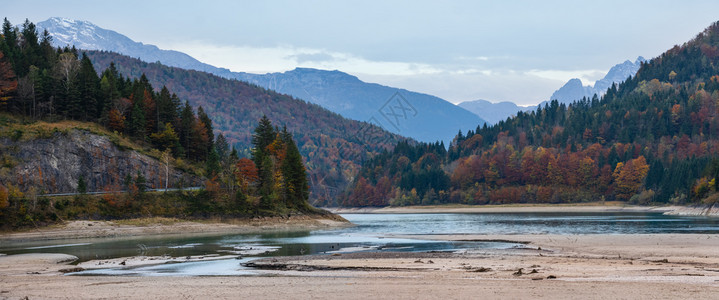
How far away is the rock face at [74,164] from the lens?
88.0m

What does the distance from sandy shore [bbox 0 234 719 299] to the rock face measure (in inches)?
1714

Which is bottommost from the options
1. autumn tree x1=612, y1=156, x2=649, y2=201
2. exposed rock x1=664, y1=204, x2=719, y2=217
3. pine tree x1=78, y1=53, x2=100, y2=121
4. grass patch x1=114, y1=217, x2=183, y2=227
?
exposed rock x1=664, y1=204, x2=719, y2=217

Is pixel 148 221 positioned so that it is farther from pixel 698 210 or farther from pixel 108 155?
pixel 698 210

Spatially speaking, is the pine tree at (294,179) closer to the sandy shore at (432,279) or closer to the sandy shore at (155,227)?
the sandy shore at (155,227)

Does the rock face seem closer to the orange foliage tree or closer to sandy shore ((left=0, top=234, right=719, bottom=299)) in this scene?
the orange foliage tree

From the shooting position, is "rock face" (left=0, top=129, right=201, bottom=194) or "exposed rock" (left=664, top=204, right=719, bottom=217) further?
"exposed rock" (left=664, top=204, right=719, bottom=217)

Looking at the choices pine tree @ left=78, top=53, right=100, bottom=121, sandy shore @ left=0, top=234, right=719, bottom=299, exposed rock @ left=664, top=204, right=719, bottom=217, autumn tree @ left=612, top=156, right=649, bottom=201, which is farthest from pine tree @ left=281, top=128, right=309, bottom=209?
autumn tree @ left=612, top=156, right=649, bottom=201

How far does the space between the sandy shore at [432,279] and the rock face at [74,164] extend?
143 feet

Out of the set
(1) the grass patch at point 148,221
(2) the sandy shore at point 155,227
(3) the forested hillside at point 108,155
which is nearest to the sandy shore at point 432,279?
(2) the sandy shore at point 155,227

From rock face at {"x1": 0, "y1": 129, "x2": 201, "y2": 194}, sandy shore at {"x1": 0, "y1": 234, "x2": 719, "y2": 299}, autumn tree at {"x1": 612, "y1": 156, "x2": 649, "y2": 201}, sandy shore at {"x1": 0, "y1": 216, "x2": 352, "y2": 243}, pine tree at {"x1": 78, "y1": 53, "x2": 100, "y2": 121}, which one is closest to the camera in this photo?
sandy shore at {"x1": 0, "y1": 234, "x2": 719, "y2": 299}

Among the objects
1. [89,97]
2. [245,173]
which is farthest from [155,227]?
[89,97]

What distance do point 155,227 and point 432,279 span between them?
206 ft

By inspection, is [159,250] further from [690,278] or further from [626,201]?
[626,201]

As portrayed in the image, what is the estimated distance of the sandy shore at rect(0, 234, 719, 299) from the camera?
90.5 ft
